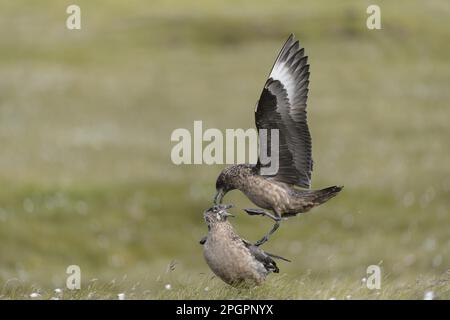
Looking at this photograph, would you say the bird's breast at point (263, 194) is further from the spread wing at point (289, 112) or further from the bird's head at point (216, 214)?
the bird's head at point (216, 214)

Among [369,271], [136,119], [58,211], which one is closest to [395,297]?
[369,271]

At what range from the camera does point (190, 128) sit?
3759 centimetres

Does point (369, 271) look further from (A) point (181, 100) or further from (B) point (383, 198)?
(A) point (181, 100)

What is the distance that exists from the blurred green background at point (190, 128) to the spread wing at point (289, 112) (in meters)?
1.53

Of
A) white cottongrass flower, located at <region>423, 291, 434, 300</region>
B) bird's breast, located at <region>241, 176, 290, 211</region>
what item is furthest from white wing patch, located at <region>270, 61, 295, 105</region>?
white cottongrass flower, located at <region>423, 291, 434, 300</region>

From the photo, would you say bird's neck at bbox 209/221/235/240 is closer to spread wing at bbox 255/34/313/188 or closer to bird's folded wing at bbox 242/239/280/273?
bird's folded wing at bbox 242/239/280/273

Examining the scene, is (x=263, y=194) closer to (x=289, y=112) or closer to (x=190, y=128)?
(x=289, y=112)

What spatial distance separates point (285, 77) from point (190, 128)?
102 ft

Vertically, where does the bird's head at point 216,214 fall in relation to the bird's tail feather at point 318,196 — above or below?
below

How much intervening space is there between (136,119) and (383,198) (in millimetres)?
15945

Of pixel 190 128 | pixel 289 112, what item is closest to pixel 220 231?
pixel 289 112

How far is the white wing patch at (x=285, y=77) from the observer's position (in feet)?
21.3

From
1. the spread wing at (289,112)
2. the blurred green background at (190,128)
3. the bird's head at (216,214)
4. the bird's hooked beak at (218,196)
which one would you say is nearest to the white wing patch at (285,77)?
the spread wing at (289,112)

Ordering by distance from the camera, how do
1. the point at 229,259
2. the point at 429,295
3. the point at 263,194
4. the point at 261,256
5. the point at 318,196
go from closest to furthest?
the point at 263,194
the point at 318,196
the point at 229,259
the point at 261,256
the point at 429,295
